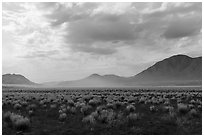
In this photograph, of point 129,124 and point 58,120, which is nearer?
point 129,124

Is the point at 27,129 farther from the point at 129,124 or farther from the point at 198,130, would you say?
the point at 198,130

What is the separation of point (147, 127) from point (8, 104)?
568 inches

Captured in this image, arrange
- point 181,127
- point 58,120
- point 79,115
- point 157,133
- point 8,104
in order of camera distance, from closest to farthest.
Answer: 1. point 157,133
2. point 181,127
3. point 58,120
4. point 79,115
5. point 8,104

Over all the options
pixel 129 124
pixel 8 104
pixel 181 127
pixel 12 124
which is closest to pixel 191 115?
pixel 181 127

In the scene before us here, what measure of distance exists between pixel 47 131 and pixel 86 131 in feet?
6.15

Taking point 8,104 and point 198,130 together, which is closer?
point 198,130

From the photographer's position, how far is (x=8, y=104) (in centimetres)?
2278

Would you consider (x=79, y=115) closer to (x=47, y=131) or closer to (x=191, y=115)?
(x=47, y=131)

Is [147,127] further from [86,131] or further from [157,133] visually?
[86,131]

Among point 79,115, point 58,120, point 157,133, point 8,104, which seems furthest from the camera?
point 8,104

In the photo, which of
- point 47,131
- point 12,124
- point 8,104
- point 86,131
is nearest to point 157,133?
point 86,131

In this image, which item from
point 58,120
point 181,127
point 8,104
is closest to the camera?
point 181,127

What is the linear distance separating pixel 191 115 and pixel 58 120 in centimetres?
792

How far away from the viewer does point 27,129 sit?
12.5 m
